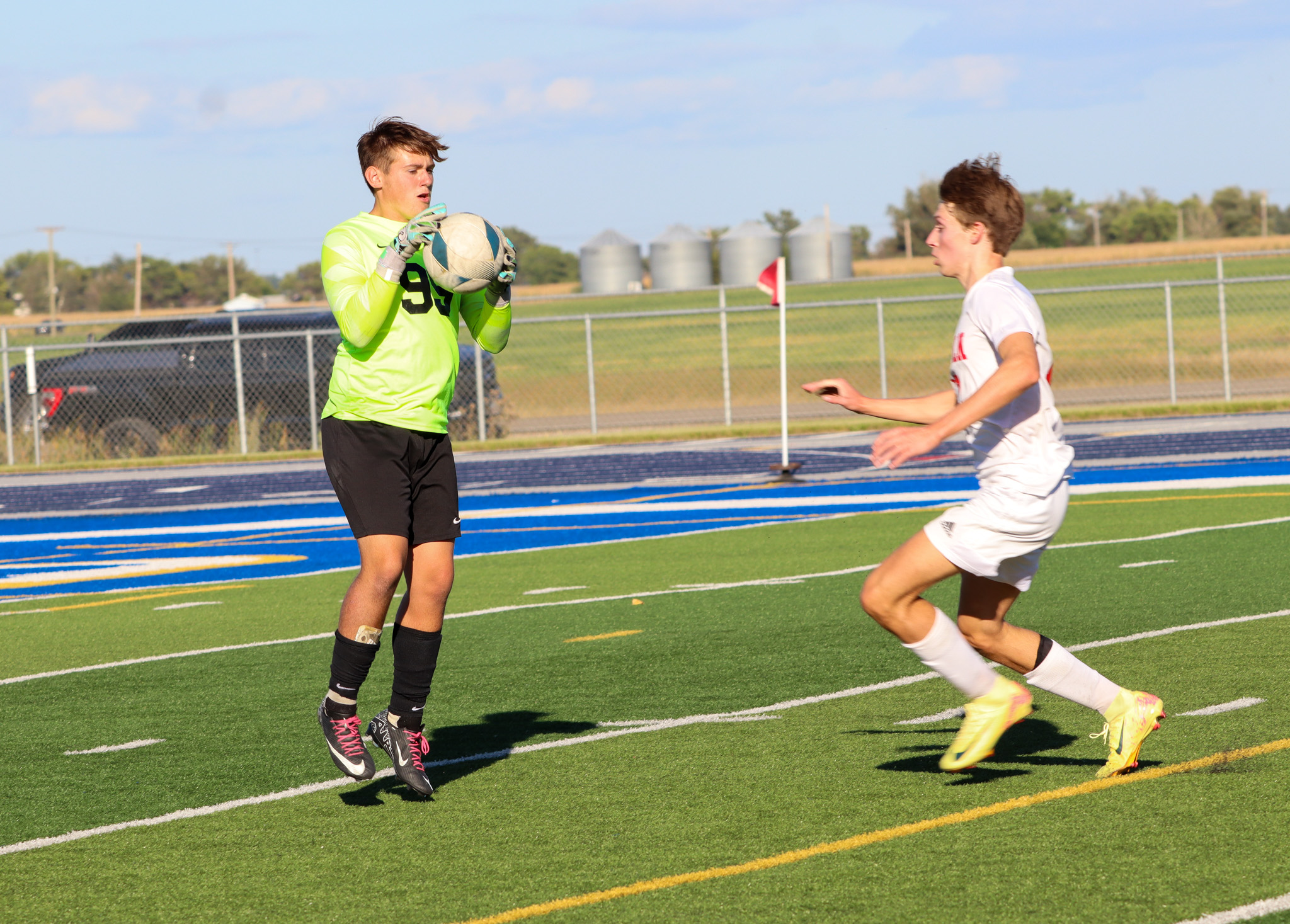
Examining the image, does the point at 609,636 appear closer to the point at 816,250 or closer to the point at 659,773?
the point at 659,773

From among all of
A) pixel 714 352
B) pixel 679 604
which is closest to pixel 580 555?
pixel 679 604

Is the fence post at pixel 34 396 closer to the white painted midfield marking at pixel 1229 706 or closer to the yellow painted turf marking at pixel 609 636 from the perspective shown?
the yellow painted turf marking at pixel 609 636

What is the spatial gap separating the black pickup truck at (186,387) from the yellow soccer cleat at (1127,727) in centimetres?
2044

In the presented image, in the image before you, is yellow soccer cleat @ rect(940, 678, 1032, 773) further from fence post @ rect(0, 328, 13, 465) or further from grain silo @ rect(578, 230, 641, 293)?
grain silo @ rect(578, 230, 641, 293)

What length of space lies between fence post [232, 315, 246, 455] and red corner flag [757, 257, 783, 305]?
953 cm

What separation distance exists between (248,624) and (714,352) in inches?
1477

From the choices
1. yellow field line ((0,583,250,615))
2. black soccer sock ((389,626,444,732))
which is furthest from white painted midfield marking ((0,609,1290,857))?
yellow field line ((0,583,250,615))

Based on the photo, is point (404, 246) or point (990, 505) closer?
point (990, 505)

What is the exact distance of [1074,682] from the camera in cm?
527

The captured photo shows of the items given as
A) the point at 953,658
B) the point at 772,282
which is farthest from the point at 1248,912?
the point at 772,282

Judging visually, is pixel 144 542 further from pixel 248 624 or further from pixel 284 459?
pixel 284 459

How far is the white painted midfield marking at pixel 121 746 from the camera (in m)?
6.41

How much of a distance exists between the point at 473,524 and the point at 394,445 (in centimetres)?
969

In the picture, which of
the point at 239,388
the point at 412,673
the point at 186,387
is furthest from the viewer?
the point at 186,387
